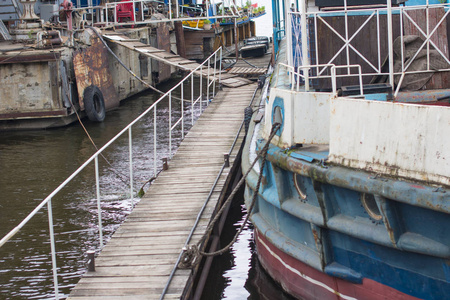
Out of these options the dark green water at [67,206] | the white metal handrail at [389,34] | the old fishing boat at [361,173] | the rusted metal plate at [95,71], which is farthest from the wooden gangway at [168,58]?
the old fishing boat at [361,173]

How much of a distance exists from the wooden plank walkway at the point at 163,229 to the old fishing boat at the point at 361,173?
1002 mm

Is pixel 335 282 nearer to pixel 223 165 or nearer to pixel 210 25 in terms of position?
pixel 223 165

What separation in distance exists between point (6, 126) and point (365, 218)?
12.8m

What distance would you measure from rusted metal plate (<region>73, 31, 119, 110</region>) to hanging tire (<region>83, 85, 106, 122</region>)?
0.13 meters

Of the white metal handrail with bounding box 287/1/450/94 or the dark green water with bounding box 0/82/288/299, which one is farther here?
the dark green water with bounding box 0/82/288/299

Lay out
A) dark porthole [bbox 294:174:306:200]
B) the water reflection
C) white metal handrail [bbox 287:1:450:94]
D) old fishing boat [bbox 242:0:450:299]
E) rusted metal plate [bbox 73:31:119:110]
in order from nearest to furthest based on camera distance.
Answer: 1. old fishing boat [bbox 242:0:450:299]
2. dark porthole [bbox 294:174:306:200]
3. white metal handrail [bbox 287:1:450:94]
4. the water reflection
5. rusted metal plate [bbox 73:31:119:110]

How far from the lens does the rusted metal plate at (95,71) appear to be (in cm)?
1645

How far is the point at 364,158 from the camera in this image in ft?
17.0

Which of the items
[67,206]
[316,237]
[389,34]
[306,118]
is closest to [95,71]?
[67,206]

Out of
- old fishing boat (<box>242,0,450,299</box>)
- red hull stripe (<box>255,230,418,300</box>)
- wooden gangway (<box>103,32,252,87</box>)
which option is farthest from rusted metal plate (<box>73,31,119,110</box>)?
→ red hull stripe (<box>255,230,418,300</box>)

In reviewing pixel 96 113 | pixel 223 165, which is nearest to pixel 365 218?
pixel 223 165

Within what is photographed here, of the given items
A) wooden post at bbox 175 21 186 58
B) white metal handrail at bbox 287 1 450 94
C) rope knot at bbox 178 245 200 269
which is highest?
wooden post at bbox 175 21 186 58

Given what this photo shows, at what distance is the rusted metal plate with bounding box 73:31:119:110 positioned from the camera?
1645 centimetres

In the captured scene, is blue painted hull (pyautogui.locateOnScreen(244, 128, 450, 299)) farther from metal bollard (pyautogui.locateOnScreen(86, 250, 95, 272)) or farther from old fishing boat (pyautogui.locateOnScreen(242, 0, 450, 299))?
metal bollard (pyautogui.locateOnScreen(86, 250, 95, 272))
